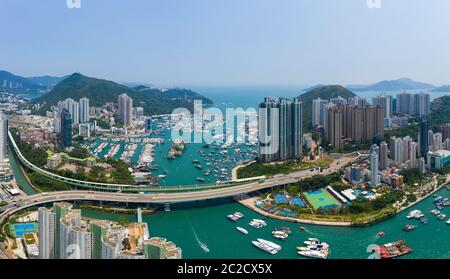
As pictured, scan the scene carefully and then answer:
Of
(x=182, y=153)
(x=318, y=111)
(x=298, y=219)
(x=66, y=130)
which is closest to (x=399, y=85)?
(x=298, y=219)

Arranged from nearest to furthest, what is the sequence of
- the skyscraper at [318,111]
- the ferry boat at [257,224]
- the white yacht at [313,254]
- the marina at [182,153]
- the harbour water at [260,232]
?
the white yacht at [313,254], the harbour water at [260,232], the ferry boat at [257,224], the marina at [182,153], the skyscraper at [318,111]

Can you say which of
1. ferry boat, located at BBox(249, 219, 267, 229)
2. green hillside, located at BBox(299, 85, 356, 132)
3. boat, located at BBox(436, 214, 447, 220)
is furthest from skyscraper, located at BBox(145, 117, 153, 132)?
boat, located at BBox(436, 214, 447, 220)

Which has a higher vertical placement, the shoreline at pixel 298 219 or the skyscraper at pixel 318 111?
the skyscraper at pixel 318 111

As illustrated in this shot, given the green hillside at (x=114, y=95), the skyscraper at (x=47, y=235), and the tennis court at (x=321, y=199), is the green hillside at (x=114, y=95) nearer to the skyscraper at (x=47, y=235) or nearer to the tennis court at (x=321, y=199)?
the tennis court at (x=321, y=199)

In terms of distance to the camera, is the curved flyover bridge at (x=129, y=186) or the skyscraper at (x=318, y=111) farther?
the skyscraper at (x=318, y=111)

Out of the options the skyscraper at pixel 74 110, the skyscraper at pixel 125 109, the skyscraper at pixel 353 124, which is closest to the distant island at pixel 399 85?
the skyscraper at pixel 353 124

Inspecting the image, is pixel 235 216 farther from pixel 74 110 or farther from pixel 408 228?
pixel 74 110
